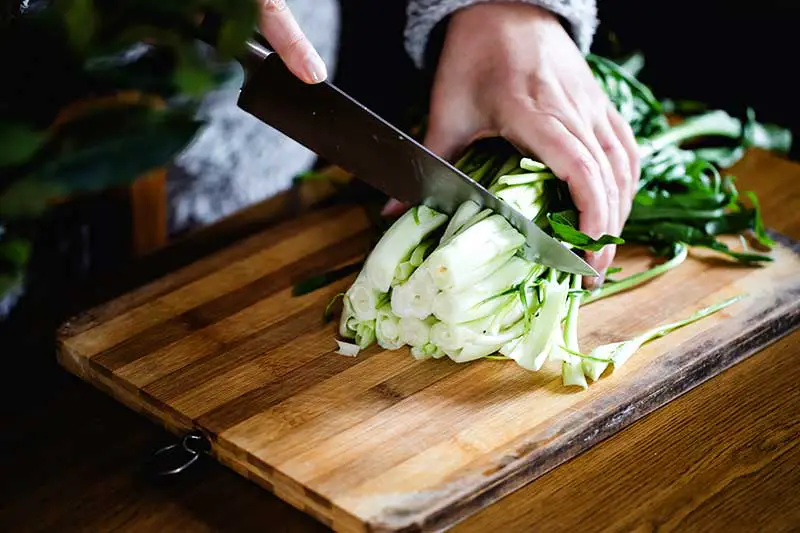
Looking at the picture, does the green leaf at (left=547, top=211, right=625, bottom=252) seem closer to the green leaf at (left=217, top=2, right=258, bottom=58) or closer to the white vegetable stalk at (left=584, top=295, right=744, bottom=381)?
the white vegetable stalk at (left=584, top=295, right=744, bottom=381)

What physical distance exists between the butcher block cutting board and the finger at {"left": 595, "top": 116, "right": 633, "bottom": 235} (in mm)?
118

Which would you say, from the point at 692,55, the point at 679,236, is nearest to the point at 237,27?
the point at 679,236

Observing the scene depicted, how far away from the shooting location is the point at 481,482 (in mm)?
1080

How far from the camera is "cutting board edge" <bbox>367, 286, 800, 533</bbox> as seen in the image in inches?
41.1

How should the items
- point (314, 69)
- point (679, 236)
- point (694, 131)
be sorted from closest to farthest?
point (314, 69)
point (679, 236)
point (694, 131)

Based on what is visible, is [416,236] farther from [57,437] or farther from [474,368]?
[57,437]

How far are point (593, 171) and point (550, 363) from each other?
28 centimetres

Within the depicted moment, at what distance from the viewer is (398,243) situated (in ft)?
4.37

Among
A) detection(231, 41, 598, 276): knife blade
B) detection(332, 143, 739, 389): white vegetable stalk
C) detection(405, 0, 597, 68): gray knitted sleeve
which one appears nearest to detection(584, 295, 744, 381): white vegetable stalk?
detection(332, 143, 739, 389): white vegetable stalk

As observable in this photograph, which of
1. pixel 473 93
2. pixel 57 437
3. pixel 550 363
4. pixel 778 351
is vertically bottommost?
pixel 778 351

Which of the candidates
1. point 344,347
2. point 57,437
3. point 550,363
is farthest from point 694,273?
point 57,437

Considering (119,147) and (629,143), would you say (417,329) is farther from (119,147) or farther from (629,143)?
(119,147)

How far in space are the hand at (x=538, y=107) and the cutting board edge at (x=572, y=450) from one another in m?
0.21

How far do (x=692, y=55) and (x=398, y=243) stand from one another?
143 centimetres
